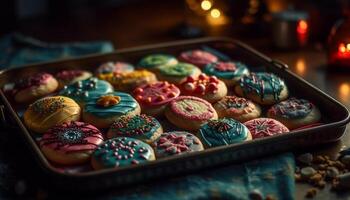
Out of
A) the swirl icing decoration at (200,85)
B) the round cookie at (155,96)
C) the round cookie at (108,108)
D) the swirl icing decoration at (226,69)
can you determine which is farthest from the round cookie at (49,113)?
the swirl icing decoration at (226,69)

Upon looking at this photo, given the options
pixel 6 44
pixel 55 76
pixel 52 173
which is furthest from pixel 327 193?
pixel 6 44

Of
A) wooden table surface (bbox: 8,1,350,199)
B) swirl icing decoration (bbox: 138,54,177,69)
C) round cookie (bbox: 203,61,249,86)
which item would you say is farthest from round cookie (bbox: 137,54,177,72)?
wooden table surface (bbox: 8,1,350,199)

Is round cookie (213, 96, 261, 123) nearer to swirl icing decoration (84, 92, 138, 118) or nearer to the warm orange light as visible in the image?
swirl icing decoration (84, 92, 138, 118)

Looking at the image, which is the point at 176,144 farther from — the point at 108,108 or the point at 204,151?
the point at 108,108

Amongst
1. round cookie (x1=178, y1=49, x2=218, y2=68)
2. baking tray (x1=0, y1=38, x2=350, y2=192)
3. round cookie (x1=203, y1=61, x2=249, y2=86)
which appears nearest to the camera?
baking tray (x1=0, y1=38, x2=350, y2=192)

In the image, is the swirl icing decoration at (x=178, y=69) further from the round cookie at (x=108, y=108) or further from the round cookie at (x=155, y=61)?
the round cookie at (x=108, y=108)

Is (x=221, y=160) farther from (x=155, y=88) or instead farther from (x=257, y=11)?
(x=257, y=11)
